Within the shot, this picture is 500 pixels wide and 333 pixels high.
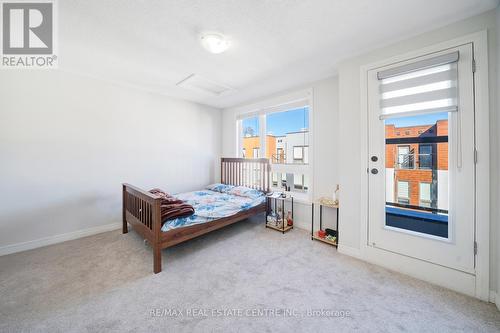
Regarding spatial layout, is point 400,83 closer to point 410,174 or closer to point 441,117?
point 441,117

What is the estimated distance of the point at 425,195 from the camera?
1910mm

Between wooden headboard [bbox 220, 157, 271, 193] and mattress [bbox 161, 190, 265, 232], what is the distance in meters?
0.37

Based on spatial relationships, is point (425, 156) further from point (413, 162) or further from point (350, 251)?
point (350, 251)

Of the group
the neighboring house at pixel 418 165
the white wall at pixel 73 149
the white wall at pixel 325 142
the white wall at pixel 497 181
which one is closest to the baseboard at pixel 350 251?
the white wall at pixel 325 142

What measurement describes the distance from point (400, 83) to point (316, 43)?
966 millimetres

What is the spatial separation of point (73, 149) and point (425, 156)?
14.2 feet

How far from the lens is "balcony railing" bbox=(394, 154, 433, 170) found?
187 cm

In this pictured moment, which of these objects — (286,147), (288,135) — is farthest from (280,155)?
(288,135)

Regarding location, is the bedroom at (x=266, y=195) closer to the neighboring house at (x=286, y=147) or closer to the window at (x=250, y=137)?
the neighboring house at (x=286, y=147)

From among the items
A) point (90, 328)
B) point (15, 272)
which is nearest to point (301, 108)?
point (90, 328)

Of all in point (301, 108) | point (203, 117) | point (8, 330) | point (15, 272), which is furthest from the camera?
point (203, 117)

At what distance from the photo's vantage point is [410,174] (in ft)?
6.52

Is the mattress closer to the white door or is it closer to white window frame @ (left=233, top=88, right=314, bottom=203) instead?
white window frame @ (left=233, top=88, right=314, bottom=203)

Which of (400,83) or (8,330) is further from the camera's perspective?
(400,83)
